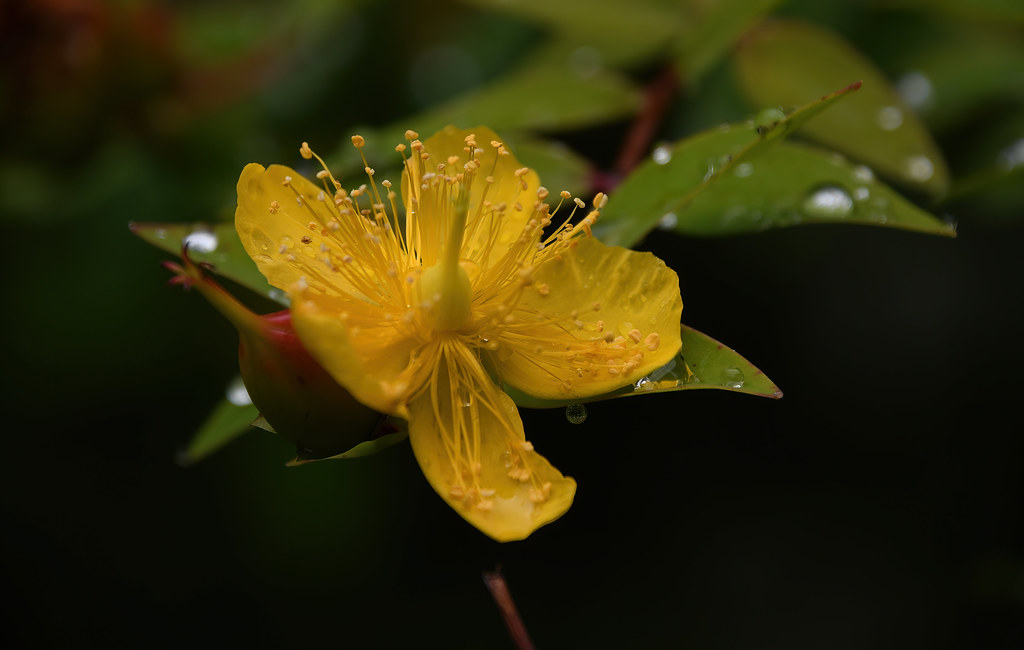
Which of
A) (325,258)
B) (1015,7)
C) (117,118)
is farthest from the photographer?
(117,118)

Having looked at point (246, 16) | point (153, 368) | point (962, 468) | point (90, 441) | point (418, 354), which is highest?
point (246, 16)

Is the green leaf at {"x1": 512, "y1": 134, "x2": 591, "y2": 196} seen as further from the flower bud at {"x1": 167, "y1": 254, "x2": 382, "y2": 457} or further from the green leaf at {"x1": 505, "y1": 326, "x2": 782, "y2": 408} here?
the flower bud at {"x1": 167, "y1": 254, "x2": 382, "y2": 457}

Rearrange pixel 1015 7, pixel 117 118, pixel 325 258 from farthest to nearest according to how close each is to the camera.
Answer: pixel 117 118 < pixel 1015 7 < pixel 325 258

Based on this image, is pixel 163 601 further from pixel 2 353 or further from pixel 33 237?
pixel 33 237

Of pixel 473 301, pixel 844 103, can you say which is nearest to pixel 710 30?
pixel 844 103

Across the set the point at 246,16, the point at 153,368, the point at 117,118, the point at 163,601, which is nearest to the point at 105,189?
the point at 117,118

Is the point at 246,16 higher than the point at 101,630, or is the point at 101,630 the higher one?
the point at 246,16

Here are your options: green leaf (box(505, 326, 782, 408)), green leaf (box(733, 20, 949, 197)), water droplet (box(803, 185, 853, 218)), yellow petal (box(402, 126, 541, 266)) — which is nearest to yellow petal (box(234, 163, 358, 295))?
A: yellow petal (box(402, 126, 541, 266))

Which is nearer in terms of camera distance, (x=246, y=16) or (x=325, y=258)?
(x=325, y=258)
